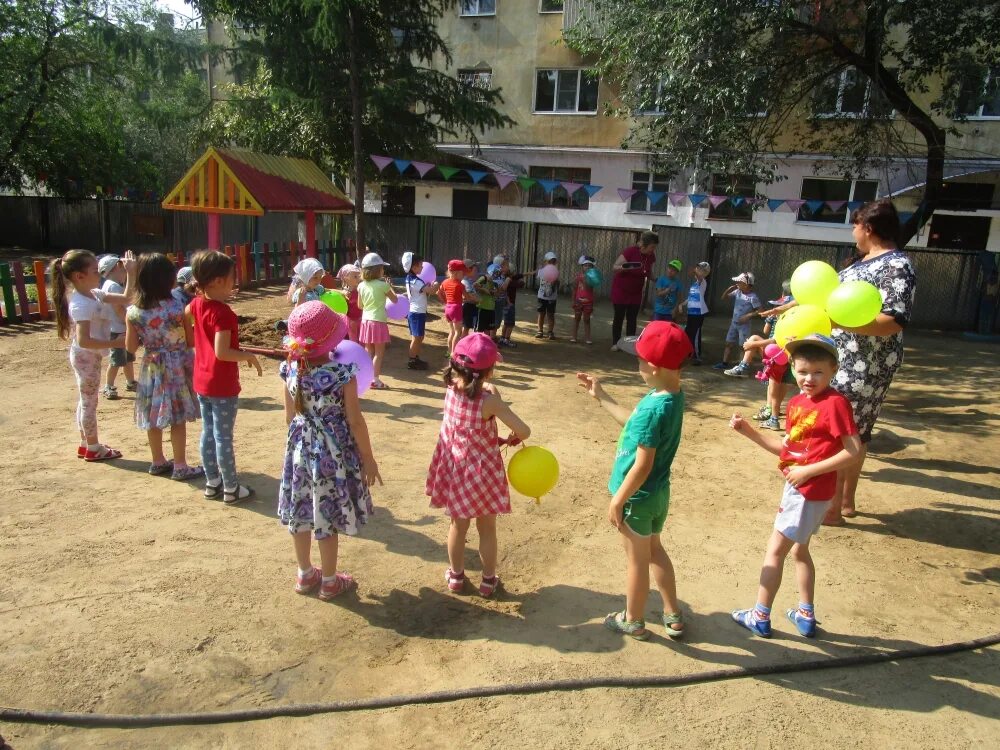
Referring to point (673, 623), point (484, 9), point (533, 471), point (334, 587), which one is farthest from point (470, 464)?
point (484, 9)

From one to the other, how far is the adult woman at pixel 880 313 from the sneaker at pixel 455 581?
2920 mm

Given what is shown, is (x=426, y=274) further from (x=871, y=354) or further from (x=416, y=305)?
(x=871, y=354)

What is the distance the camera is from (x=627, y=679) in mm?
3361

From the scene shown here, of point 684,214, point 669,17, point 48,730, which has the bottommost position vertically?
point 48,730

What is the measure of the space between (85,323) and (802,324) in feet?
16.8

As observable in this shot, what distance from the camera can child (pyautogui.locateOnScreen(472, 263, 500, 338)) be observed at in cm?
1016

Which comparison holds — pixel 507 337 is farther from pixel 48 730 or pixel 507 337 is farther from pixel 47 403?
pixel 48 730

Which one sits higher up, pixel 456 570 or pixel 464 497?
pixel 464 497

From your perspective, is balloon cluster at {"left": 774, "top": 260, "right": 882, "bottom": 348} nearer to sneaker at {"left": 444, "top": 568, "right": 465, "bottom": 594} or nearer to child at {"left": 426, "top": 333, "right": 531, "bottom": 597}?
child at {"left": 426, "top": 333, "right": 531, "bottom": 597}

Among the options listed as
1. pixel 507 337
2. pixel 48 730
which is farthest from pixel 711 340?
pixel 48 730

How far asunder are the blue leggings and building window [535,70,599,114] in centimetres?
2158

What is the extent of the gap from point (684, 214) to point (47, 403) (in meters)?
19.7

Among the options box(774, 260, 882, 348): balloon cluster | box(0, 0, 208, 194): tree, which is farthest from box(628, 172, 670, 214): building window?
box(774, 260, 882, 348): balloon cluster

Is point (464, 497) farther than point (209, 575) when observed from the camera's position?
No
